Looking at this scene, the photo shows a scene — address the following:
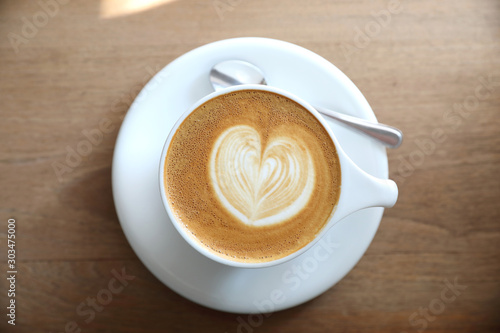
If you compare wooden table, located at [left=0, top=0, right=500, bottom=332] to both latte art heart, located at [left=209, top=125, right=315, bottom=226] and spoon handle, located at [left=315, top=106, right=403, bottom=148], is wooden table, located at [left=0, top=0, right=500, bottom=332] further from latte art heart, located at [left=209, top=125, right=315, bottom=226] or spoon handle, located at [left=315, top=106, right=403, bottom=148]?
latte art heart, located at [left=209, top=125, right=315, bottom=226]

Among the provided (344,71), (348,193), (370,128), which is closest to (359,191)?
(348,193)

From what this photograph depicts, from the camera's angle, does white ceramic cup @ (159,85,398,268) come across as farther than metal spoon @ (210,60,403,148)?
No

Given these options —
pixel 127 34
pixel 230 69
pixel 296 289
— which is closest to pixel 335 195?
pixel 296 289

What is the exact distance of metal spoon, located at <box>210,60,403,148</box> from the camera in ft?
3.20

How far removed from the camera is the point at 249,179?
90 centimetres

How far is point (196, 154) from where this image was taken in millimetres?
900

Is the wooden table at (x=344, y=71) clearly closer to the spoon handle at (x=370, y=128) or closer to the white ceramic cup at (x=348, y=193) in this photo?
the spoon handle at (x=370, y=128)

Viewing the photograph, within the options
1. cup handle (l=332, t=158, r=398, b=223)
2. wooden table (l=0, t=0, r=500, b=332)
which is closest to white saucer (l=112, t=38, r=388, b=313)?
cup handle (l=332, t=158, r=398, b=223)

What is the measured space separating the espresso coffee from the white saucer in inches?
4.4

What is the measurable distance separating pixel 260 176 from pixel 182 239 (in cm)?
27

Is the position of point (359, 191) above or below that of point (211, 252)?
above

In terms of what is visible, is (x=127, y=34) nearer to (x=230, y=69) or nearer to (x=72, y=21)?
(x=72, y=21)

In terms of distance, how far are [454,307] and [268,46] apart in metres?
1.07

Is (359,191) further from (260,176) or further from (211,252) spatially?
(211,252)
